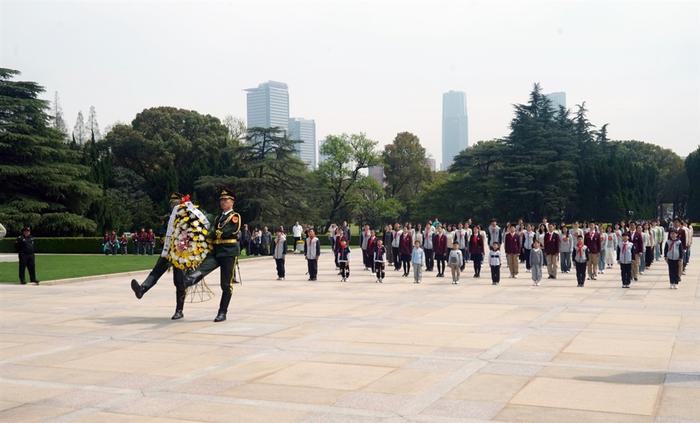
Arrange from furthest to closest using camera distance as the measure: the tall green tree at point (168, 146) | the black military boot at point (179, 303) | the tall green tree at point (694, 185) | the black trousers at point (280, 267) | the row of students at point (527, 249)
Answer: the tall green tree at point (694, 185)
the tall green tree at point (168, 146)
the black trousers at point (280, 267)
the row of students at point (527, 249)
the black military boot at point (179, 303)

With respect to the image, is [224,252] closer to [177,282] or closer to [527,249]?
[177,282]

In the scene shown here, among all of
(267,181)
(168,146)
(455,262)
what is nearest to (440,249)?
(455,262)

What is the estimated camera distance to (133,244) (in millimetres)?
40594

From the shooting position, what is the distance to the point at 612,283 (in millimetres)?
19172

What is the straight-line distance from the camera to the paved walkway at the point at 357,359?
6492mm

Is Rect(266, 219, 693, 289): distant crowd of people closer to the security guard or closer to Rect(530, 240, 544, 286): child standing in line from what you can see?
Rect(530, 240, 544, 286): child standing in line

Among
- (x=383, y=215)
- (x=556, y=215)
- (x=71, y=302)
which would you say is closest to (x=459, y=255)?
(x=71, y=302)

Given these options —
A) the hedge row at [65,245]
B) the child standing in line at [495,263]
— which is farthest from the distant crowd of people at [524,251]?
the hedge row at [65,245]

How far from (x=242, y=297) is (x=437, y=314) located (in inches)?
203

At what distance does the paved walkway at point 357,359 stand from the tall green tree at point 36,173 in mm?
32162

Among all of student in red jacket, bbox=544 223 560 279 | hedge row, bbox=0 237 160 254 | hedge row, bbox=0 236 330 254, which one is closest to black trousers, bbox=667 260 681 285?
student in red jacket, bbox=544 223 560 279

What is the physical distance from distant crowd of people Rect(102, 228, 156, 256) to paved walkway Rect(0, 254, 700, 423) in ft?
74.1

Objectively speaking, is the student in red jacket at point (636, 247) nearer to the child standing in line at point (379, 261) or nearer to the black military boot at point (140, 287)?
the child standing in line at point (379, 261)

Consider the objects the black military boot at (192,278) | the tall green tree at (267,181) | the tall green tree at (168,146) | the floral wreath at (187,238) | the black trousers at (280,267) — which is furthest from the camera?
the tall green tree at (168,146)
